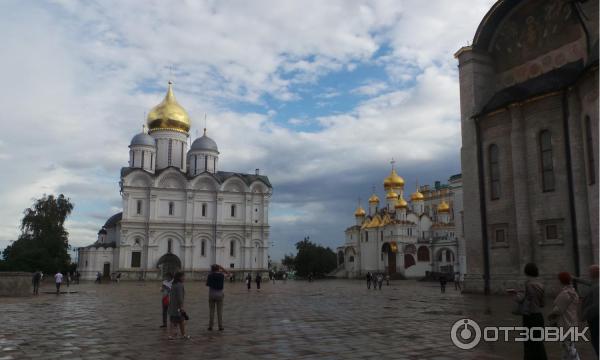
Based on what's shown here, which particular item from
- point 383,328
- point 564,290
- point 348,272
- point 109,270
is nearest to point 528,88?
point 383,328

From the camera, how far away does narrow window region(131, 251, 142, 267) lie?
5216 cm

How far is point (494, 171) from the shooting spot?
23.6 metres

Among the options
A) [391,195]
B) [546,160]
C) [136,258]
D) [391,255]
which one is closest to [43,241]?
[136,258]

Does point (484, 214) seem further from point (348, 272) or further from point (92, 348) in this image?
point (348, 272)

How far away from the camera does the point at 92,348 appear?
8.86m

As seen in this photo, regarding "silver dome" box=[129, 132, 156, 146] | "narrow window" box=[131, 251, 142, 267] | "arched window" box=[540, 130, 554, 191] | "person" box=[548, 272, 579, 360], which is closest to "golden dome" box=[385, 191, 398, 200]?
"silver dome" box=[129, 132, 156, 146]

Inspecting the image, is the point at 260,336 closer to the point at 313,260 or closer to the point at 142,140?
the point at 142,140

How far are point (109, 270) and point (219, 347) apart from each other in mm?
48141

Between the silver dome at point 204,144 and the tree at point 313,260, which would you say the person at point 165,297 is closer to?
the silver dome at point 204,144

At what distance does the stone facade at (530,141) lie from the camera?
19391 mm

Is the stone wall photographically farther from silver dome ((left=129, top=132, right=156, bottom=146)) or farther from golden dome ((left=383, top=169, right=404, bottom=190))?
golden dome ((left=383, top=169, right=404, bottom=190))

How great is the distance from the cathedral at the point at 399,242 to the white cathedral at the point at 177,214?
640 inches

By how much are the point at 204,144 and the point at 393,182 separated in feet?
94.6

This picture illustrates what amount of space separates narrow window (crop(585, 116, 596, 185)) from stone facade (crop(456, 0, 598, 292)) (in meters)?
0.04
